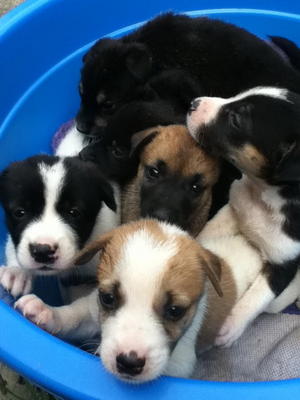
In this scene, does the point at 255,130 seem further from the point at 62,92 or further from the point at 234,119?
the point at 62,92

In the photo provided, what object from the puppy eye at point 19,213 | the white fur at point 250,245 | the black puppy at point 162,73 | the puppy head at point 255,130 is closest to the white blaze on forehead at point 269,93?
the puppy head at point 255,130

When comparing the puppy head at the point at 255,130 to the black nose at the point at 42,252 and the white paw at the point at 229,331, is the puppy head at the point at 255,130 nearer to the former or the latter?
the white paw at the point at 229,331

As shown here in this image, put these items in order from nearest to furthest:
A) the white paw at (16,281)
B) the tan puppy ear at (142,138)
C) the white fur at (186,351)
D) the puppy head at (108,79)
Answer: the white fur at (186,351) < the white paw at (16,281) < the tan puppy ear at (142,138) < the puppy head at (108,79)

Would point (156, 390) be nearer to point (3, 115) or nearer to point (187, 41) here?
A: point (3, 115)

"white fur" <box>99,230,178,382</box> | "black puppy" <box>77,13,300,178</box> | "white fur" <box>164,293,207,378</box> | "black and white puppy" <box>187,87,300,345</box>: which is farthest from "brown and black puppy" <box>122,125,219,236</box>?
"white fur" <box>99,230,178,382</box>

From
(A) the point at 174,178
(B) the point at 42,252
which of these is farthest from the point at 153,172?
(B) the point at 42,252

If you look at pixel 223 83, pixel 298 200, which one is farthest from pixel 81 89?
pixel 298 200
